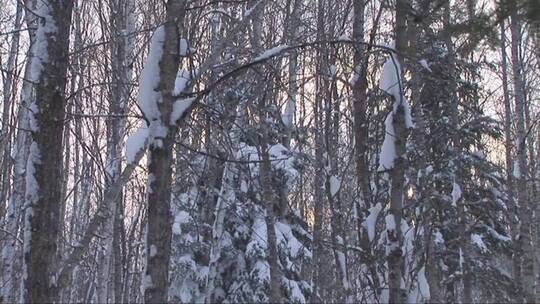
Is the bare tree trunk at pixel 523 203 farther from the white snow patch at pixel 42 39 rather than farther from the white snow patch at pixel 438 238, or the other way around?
the white snow patch at pixel 42 39

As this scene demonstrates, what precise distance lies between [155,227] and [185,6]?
6.34ft

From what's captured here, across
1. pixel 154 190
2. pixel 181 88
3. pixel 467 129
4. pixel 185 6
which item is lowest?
pixel 154 190

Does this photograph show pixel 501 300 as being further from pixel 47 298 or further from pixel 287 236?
pixel 47 298

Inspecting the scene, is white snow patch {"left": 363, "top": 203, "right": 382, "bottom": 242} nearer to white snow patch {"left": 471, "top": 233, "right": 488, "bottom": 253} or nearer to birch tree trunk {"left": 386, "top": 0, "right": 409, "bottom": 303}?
birch tree trunk {"left": 386, "top": 0, "right": 409, "bottom": 303}

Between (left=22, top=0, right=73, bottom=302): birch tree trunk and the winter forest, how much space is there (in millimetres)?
13

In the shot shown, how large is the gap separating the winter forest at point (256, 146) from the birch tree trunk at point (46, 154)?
0.01 meters

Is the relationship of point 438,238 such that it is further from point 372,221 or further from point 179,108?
point 179,108

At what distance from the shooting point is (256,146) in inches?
263

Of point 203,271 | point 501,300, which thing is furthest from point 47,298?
point 501,300

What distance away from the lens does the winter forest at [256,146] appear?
496cm

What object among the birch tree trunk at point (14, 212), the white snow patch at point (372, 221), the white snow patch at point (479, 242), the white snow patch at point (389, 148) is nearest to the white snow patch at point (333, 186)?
the white snow patch at point (372, 221)

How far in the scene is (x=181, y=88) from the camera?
→ 16.5ft

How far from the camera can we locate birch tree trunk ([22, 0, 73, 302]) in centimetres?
489

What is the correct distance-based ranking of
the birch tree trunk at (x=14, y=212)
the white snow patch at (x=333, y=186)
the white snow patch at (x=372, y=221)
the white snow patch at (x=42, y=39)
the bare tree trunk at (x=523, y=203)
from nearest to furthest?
the white snow patch at (x=42, y=39), the white snow patch at (x=372, y=221), the birch tree trunk at (x=14, y=212), the white snow patch at (x=333, y=186), the bare tree trunk at (x=523, y=203)
